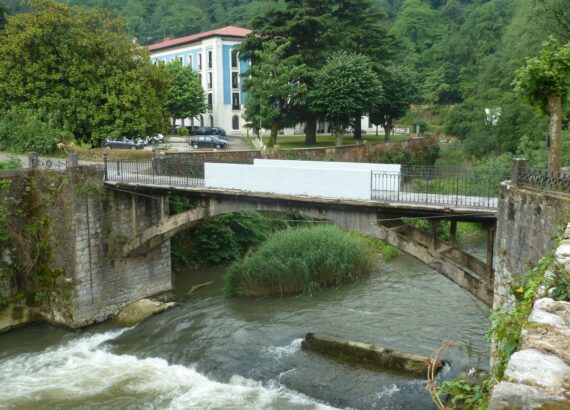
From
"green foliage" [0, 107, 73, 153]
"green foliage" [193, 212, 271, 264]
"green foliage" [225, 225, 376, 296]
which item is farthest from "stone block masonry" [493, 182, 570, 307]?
"green foliage" [0, 107, 73, 153]

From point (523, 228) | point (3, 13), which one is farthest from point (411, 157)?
point (523, 228)

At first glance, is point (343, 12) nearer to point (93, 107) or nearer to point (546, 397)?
point (93, 107)

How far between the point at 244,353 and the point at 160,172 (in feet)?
23.9

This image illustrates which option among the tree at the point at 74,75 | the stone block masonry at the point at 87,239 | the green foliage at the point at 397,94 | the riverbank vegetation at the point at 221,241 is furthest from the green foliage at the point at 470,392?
the green foliage at the point at 397,94

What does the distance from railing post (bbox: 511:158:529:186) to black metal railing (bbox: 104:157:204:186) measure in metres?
10.1

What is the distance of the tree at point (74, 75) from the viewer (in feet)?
86.9

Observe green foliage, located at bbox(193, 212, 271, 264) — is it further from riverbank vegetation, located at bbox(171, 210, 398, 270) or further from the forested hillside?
the forested hillside

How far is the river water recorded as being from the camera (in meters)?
13.4

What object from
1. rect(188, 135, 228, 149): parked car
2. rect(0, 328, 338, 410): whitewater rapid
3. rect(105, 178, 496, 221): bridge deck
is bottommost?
rect(0, 328, 338, 410): whitewater rapid

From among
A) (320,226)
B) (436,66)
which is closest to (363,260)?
(320,226)

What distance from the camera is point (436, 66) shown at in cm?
7475

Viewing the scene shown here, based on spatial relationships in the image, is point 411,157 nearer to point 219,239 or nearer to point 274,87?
point 274,87

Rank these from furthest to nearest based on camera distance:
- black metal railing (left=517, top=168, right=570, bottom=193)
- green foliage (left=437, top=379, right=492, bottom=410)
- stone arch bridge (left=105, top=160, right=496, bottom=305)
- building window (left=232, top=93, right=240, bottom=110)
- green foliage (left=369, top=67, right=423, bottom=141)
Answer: building window (left=232, top=93, right=240, bottom=110) < green foliage (left=369, top=67, right=423, bottom=141) < stone arch bridge (left=105, top=160, right=496, bottom=305) < black metal railing (left=517, top=168, right=570, bottom=193) < green foliage (left=437, top=379, right=492, bottom=410)

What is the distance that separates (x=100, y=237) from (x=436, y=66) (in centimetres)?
6475
